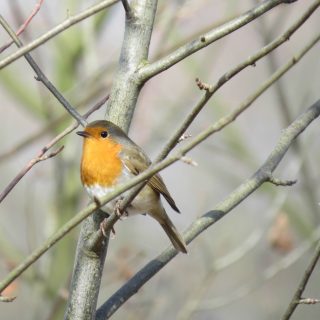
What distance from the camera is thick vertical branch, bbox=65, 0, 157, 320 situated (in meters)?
2.01

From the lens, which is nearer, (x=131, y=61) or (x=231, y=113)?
(x=231, y=113)

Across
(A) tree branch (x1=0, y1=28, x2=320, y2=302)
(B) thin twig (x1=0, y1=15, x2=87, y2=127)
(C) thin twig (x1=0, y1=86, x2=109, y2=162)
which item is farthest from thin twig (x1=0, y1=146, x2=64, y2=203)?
(C) thin twig (x1=0, y1=86, x2=109, y2=162)

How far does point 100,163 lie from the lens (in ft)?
9.48

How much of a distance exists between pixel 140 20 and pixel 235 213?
4.86 meters

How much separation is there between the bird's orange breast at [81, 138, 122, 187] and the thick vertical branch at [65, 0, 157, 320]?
26.4 inches

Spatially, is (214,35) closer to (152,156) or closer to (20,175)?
(20,175)

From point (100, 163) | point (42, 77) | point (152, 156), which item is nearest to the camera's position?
point (42, 77)

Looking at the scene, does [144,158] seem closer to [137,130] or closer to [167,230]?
[167,230]

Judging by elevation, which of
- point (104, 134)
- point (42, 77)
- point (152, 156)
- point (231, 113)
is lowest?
point (231, 113)

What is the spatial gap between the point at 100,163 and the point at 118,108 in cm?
77

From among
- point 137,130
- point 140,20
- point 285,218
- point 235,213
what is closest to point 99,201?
point 140,20


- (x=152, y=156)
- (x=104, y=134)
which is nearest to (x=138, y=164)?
(x=104, y=134)

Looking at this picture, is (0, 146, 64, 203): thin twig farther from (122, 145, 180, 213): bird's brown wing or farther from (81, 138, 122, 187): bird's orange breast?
(122, 145, 180, 213): bird's brown wing

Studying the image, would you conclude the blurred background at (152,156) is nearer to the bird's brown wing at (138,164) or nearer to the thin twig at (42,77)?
the bird's brown wing at (138,164)
